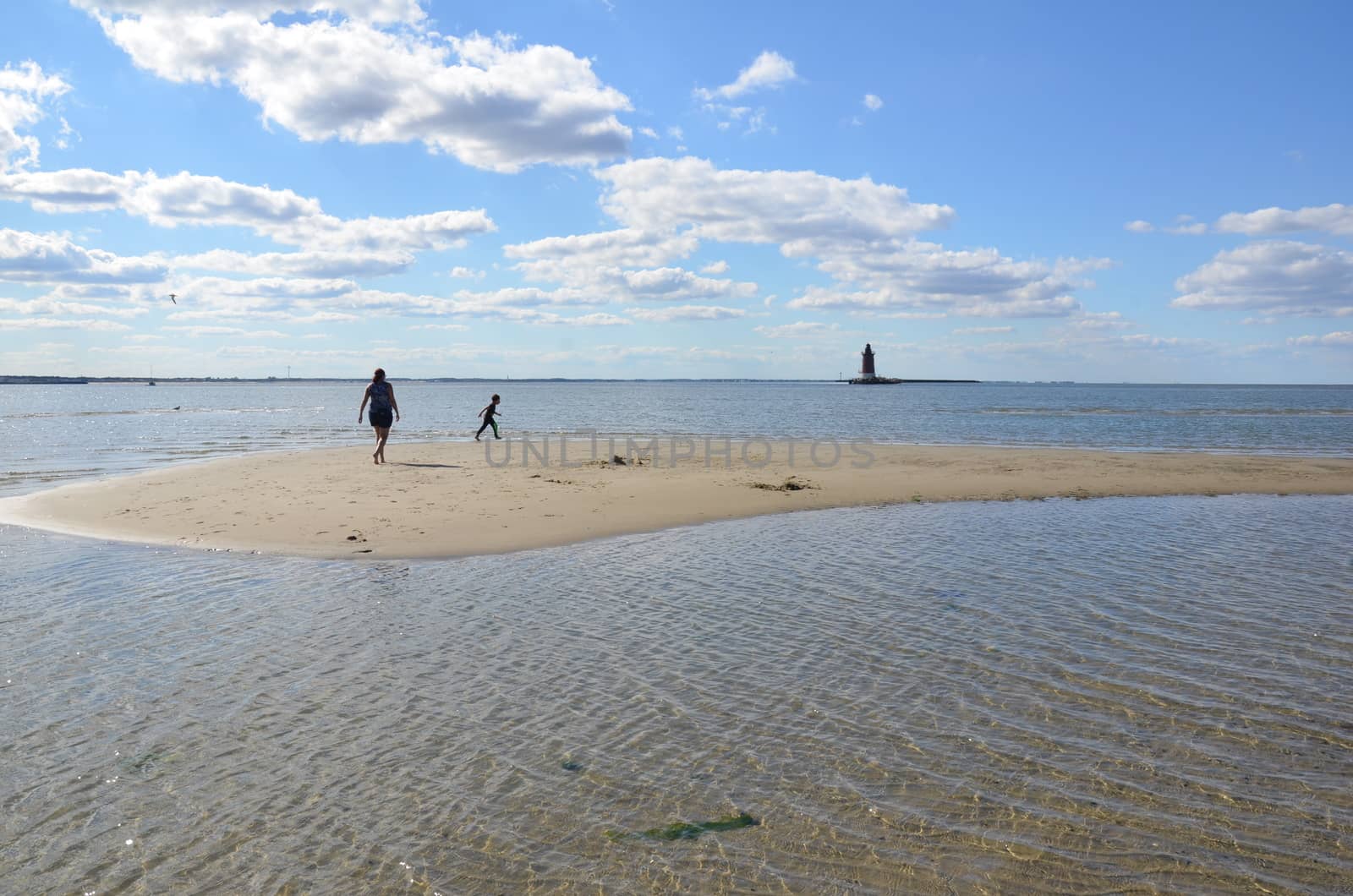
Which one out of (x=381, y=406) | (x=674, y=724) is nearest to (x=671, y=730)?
(x=674, y=724)

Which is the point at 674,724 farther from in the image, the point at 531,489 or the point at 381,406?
the point at 381,406

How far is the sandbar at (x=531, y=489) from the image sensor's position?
13.6m

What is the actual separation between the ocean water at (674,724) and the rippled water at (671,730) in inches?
1.1

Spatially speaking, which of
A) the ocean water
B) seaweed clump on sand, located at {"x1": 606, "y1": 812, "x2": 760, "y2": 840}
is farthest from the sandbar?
seaweed clump on sand, located at {"x1": 606, "y1": 812, "x2": 760, "y2": 840}

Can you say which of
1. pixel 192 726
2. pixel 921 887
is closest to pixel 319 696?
pixel 192 726

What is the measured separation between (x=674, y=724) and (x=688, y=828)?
140 centimetres

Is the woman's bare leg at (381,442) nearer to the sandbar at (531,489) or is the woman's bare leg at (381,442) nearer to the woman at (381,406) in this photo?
the woman at (381,406)

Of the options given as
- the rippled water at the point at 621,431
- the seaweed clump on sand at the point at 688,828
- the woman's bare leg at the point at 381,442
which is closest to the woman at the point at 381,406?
the woman's bare leg at the point at 381,442

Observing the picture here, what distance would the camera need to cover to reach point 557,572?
11117 mm

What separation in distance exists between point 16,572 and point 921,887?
11.6 metres

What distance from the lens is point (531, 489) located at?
18.9 meters

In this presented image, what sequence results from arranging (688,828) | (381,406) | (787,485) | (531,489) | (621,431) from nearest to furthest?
(688,828), (531,489), (787,485), (381,406), (621,431)

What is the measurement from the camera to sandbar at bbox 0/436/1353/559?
13.6 meters

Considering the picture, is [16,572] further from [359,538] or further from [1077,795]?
[1077,795]
